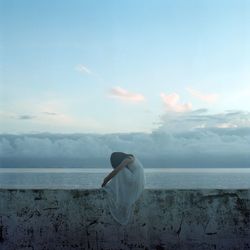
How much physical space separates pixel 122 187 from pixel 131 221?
1.69 ft

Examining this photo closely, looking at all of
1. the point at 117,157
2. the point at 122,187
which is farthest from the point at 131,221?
the point at 117,157

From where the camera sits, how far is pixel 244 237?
22.4ft

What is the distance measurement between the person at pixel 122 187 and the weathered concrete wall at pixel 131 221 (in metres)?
0.12

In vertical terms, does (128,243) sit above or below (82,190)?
below

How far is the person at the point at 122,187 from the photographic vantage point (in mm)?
6781

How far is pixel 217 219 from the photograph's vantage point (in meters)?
6.89

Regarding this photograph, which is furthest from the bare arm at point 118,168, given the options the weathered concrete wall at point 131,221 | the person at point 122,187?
the weathered concrete wall at point 131,221

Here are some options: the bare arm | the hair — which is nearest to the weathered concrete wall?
the bare arm

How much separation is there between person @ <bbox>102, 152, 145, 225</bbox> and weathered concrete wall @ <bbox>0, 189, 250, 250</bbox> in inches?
4.7

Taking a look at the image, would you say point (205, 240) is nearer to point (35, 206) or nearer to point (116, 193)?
point (116, 193)

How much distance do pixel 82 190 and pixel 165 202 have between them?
123cm

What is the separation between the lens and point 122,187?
681 cm

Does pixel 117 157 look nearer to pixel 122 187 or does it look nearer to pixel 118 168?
pixel 118 168

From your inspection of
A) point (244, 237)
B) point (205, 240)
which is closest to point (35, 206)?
point (205, 240)
